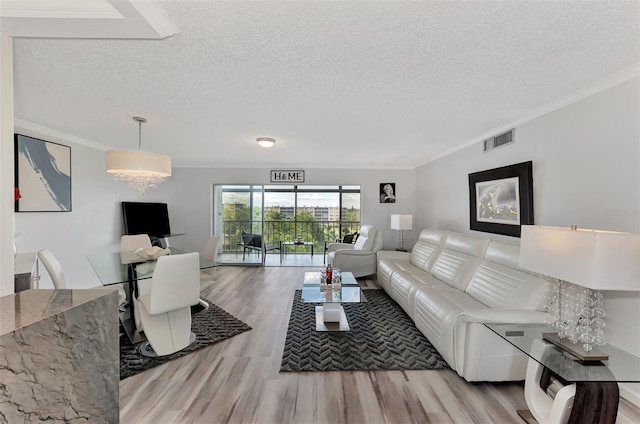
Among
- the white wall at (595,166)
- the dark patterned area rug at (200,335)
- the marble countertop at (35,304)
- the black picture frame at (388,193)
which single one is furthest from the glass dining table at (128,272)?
the black picture frame at (388,193)

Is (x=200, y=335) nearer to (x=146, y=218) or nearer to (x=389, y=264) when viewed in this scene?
(x=389, y=264)

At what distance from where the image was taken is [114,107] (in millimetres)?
2730

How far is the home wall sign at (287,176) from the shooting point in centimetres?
628

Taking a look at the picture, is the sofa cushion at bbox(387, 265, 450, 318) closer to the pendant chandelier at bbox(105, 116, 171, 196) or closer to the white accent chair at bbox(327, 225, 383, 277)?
the white accent chair at bbox(327, 225, 383, 277)

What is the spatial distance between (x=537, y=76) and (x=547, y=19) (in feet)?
2.55

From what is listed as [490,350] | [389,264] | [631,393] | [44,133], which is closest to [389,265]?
[389,264]

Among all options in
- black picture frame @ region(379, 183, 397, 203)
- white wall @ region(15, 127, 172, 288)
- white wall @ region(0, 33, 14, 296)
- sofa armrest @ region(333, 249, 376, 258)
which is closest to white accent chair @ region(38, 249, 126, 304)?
white wall @ region(0, 33, 14, 296)

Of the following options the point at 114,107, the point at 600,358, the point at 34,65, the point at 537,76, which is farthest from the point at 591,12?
the point at 114,107

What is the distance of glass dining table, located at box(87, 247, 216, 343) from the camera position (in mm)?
2592

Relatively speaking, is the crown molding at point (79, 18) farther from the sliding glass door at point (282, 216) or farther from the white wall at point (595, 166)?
the sliding glass door at point (282, 216)

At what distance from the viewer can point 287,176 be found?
630 centimetres

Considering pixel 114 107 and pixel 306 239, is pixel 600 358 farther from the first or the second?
pixel 306 239

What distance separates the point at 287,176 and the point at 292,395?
4850mm

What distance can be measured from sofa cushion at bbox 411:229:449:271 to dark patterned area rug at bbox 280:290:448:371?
0.89m
